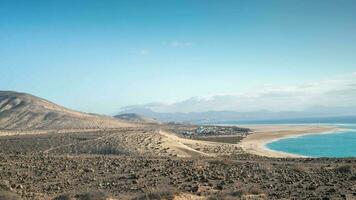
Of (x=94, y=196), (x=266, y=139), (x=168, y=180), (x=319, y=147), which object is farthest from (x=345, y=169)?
(x=266, y=139)

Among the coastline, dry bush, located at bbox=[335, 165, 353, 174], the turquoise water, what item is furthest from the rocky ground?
the turquoise water

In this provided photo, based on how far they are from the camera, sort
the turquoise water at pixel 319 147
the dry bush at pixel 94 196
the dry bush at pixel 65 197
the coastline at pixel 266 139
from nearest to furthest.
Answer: the dry bush at pixel 94 196 < the dry bush at pixel 65 197 < the coastline at pixel 266 139 < the turquoise water at pixel 319 147

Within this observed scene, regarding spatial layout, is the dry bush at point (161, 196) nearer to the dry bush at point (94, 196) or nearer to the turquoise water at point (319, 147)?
the dry bush at point (94, 196)

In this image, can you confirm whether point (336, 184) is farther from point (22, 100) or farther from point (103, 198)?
point (22, 100)

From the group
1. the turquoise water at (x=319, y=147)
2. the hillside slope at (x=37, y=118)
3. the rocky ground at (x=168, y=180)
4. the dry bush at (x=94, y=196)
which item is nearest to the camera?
the dry bush at (x=94, y=196)

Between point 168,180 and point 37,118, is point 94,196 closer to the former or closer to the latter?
point 168,180

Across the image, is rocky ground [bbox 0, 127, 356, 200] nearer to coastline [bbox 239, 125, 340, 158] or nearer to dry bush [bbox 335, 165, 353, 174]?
dry bush [bbox 335, 165, 353, 174]

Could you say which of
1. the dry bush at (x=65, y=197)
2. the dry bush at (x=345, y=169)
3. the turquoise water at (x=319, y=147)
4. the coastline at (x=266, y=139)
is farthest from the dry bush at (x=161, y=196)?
the turquoise water at (x=319, y=147)

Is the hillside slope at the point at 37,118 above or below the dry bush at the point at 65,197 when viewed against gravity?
above
